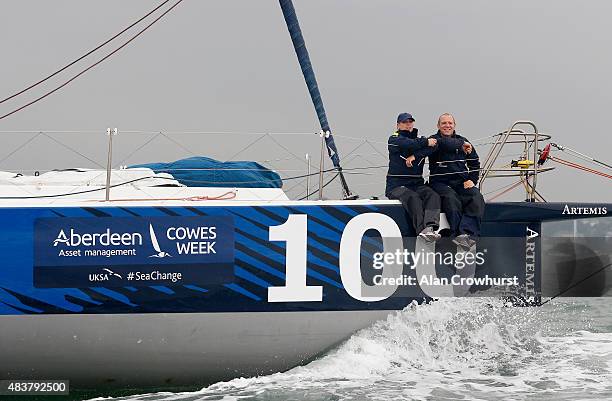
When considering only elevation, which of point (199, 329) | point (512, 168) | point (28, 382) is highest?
point (512, 168)

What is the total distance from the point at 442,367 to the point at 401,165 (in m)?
1.76

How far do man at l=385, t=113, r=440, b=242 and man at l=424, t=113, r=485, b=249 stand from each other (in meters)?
0.11

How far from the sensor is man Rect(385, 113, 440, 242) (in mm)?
5672

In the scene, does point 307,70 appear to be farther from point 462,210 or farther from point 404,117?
point 462,210

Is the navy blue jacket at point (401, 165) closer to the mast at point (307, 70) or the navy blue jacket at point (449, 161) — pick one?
the navy blue jacket at point (449, 161)

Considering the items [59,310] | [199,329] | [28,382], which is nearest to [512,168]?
[199,329]

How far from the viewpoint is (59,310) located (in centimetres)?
551

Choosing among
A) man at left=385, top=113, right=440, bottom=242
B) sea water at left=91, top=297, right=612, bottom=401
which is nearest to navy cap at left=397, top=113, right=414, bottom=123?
man at left=385, top=113, right=440, bottom=242

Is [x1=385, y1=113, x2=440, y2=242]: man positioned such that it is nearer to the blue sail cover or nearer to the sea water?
the sea water

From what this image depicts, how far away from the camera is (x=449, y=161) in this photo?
232 inches

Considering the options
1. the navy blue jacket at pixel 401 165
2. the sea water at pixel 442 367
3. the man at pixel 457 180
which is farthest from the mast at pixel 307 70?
the sea water at pixel 442 367

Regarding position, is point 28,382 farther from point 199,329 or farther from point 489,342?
point 489,342

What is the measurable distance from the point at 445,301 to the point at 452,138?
141 cm

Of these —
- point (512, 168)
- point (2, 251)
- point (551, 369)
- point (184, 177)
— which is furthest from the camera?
point (184, 177)
